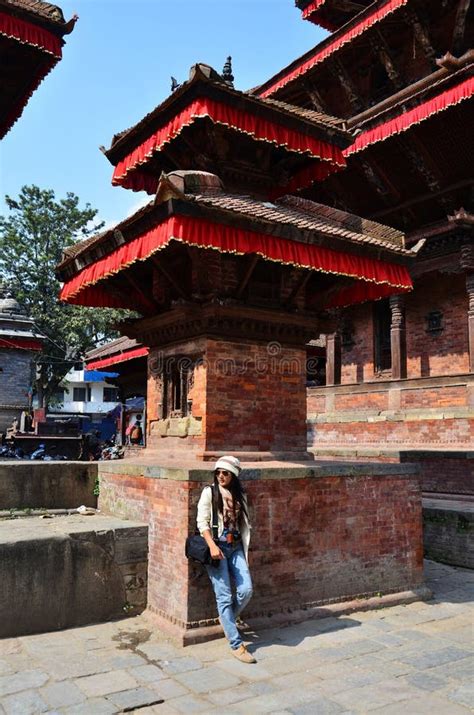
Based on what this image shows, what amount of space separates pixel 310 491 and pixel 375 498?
39.5 inches

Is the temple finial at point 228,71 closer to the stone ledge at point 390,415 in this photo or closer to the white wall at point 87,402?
the stone ledge at point 390,415

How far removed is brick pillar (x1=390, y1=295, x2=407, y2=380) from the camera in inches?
622

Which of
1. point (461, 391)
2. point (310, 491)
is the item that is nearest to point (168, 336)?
point (310, 491)

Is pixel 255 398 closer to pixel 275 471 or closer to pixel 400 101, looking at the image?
pixel 275 471

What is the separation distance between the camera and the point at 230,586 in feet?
16.9

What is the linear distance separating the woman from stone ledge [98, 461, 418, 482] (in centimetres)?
31

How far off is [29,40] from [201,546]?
303 inches

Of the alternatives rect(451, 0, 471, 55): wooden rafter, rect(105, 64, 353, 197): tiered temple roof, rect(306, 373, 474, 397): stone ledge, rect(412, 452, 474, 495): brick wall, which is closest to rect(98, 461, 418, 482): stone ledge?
rect(105, 64, 353, 197): tiered temple roof

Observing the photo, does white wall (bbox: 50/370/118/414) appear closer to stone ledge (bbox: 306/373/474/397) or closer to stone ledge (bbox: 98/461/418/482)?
stone ledge (bbox: 306/373/474/397)

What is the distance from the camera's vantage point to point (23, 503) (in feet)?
25.8

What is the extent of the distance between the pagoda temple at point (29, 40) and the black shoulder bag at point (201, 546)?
7.36m

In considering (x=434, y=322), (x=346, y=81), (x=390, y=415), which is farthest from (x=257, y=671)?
(x=346, y=81)

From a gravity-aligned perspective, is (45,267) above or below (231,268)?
above

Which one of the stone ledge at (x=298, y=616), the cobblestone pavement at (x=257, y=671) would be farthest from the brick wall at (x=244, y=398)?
the cobblestone pavement at (x=257, y=671)
